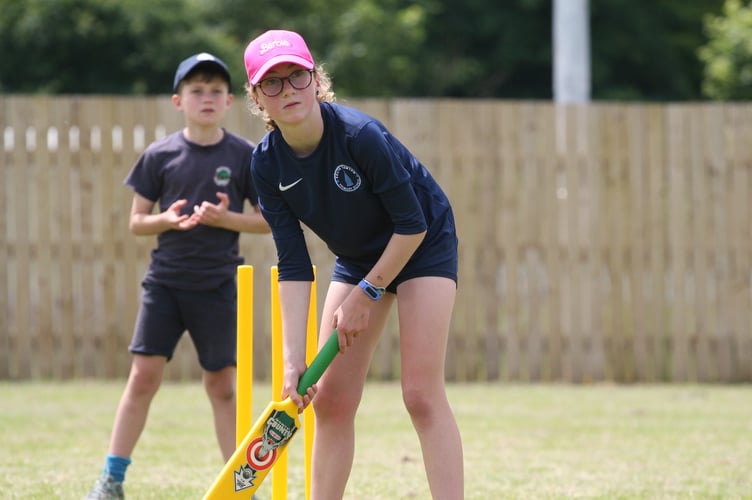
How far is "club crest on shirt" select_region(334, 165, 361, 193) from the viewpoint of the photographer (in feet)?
13.5

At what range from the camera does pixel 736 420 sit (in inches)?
322

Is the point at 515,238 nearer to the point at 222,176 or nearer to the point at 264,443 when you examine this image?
the point at 222,176

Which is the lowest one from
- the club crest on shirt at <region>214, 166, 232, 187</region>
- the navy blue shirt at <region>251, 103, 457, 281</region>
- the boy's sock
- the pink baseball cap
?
the boy's sock

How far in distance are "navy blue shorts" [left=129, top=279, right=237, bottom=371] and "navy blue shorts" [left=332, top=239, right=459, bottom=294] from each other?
46.2 inches

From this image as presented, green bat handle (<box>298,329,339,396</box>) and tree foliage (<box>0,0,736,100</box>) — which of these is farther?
tree foliage (<box>0,0,736,100</box>)

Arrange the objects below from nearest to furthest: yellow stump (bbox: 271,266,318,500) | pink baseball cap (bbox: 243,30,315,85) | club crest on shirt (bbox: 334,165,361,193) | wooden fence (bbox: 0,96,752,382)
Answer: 1. pink baseball cap (bbox: 243,30,315,85)
2. club crest on shirt (bbox: 334,165,361,193)
3. yellow stump (bbox: 271,266,318,500)
4. wooden fence (bbox: 0,96,752,382)

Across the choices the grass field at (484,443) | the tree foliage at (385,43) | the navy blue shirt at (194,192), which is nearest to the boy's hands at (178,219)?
the navy blue shirt at (194,192)

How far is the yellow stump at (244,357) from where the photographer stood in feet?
15.3

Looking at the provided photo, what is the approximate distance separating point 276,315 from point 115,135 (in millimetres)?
5694

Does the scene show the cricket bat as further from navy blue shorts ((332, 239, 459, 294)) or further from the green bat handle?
navy blue shorts ((332, 239, 459, 294))

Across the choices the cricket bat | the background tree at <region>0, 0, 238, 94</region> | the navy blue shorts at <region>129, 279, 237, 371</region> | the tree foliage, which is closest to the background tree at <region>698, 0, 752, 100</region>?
the tree foliage

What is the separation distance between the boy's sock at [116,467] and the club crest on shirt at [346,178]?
191 centimetres

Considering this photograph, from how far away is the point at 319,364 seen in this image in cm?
418

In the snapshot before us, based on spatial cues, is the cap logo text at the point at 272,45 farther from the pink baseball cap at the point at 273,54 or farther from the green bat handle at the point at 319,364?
the green bat handle at the point at 319,364
